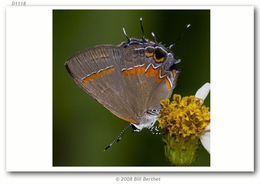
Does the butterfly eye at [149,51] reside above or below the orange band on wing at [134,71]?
above

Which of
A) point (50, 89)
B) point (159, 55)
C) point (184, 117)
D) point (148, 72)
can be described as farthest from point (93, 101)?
point (184, 117)

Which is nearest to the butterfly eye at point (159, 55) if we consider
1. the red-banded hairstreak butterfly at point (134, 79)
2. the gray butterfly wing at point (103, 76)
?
the red-banded hairstreak butterfly at point (134, 79)

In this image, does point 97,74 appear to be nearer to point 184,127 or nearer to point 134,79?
point 134,79

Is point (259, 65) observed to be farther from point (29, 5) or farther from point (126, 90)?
point (29, 5)

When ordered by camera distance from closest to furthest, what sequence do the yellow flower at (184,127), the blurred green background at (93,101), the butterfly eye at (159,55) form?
the yellow flower at (184,127), the butterfly eye at (159,55), the blurred green background at (93,101)

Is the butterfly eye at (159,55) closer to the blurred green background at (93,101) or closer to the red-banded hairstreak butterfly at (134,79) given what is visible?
the red-banded hairstreak butterfly at (134,79)


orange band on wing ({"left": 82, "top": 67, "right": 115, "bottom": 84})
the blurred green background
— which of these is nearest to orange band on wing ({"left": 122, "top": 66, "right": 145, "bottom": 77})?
orange band on wing ({"left": 82, "top": 67, "right": 115, "bottom": 84})
